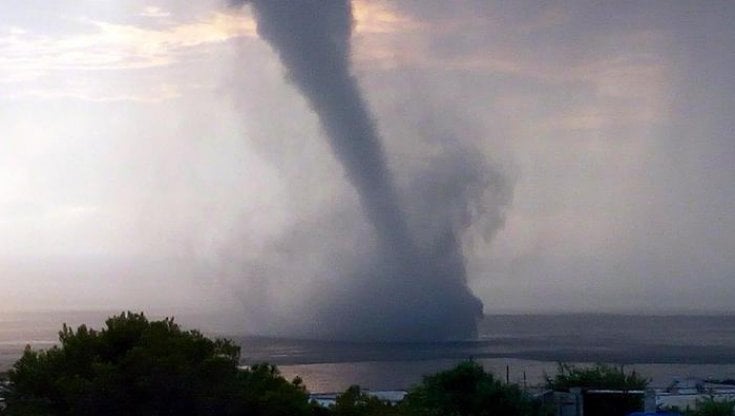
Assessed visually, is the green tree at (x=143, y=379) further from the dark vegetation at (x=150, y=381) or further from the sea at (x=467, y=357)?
the sea at (x=467, y=357)


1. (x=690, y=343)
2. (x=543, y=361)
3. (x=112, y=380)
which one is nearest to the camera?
(x=112, y=380)

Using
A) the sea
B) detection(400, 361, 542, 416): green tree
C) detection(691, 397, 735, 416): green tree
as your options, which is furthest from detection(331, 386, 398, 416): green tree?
the sea

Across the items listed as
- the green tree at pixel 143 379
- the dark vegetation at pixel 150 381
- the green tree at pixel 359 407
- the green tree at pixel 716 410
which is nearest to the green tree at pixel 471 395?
the green tree at pixel 716 410

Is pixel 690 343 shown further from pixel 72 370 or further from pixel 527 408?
pixel 72 370

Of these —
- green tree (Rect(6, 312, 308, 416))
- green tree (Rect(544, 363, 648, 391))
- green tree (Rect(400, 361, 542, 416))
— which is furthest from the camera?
green tree (Rect(544, 363, 648, 391))

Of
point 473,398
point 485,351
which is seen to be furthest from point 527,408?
point 485,351

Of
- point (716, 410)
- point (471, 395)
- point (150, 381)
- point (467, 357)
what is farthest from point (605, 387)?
point (467, 357)

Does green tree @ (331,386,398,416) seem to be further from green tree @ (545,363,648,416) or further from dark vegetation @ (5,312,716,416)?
green tree @ (545,363,648,416)
